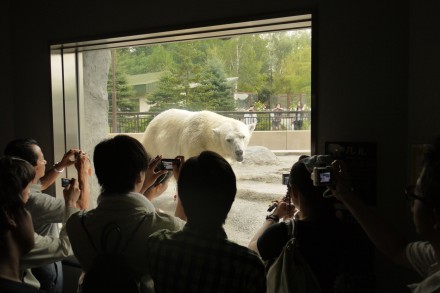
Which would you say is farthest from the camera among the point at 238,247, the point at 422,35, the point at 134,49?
the point at 134,49

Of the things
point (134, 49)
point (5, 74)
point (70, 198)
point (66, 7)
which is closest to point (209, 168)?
point (70, 198)

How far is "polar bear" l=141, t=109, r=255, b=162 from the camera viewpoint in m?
2.86

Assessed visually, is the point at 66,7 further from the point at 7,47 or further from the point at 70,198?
the point at 70,198

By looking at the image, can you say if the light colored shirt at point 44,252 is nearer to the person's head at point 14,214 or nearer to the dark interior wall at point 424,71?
the person's head at point 14,214

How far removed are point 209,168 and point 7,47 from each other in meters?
2.48

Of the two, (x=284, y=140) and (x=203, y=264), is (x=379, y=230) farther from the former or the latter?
(x=284, y=140)

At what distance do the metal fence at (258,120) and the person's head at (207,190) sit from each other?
3.53 ft

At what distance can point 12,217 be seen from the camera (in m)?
1.10

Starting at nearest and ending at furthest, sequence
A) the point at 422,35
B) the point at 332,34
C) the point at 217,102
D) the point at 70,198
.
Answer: the point at 422,35
the point at 70,198
the point at 332,34
the point at 217,102

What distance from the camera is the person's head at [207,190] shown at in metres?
1.05

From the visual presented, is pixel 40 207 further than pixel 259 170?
No

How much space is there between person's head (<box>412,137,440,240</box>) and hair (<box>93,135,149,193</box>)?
0.81 metres

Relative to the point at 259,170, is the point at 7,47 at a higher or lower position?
higher

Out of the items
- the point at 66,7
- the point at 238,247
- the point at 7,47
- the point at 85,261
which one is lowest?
the point at 85,261
